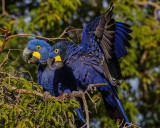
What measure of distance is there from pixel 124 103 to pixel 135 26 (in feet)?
3.43

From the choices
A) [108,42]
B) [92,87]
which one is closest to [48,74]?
[92,87]

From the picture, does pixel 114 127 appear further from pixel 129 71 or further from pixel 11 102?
pixel 129 71

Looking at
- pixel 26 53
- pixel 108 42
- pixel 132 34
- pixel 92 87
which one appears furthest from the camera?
pixel 132 34

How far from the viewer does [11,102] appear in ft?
7.25

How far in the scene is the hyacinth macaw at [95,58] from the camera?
2686mm

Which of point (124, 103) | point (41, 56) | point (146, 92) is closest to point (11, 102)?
point (41, 56)

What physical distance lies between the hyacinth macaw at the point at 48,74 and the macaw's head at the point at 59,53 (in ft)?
0.43

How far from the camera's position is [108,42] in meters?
2.56

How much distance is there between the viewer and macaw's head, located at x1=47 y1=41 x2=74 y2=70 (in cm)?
278

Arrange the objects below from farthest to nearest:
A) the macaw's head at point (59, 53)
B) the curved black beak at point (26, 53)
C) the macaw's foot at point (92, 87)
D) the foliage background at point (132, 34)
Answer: the foliage background at point (132, 34)
the curved black beak at point (26, 53)
the macaw's head at point (59, 53)
the macaw's foot at point (92, 87)

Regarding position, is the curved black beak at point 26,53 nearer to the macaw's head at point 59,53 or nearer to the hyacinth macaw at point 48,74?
the hyacinth macaw at point 48,74

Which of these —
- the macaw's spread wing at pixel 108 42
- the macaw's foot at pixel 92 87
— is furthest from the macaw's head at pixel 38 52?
the macaw's foot at pixel 92 87

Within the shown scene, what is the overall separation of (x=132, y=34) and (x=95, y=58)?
832 mm

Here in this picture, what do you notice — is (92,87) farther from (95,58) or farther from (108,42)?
(108,42)
